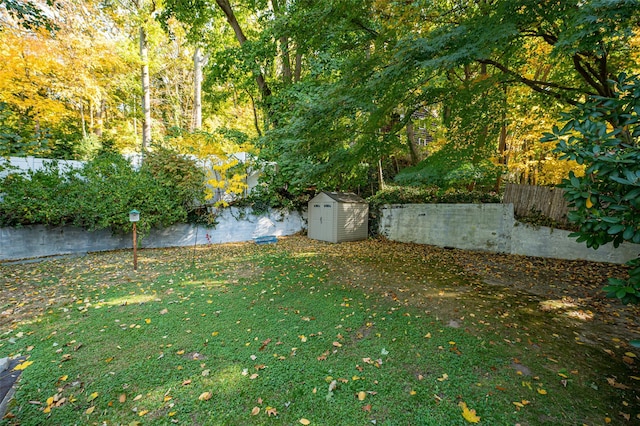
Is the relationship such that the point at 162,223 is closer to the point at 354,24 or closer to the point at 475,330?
the point at 354,24

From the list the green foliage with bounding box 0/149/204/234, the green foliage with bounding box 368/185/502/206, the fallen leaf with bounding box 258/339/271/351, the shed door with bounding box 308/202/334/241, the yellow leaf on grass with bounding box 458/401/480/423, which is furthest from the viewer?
the shed door with bounding box 308/202/334/241

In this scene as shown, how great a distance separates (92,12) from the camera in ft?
36.3

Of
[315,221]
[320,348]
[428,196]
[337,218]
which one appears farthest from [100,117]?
[320,348]

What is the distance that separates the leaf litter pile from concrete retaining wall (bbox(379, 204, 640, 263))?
581 mm

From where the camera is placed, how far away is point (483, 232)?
24.5ft

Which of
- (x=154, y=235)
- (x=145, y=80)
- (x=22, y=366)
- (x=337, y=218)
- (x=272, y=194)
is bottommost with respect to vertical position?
(x=22, y=366)

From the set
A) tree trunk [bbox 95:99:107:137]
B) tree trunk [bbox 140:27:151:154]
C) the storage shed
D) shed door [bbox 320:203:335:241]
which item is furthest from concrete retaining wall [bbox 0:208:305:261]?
tree trunk [bbox 95:99:107:137]

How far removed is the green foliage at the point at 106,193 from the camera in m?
6.48

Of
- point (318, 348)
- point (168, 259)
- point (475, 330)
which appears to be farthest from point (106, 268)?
point (475, 330)

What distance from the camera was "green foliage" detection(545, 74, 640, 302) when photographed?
1646 millimetres

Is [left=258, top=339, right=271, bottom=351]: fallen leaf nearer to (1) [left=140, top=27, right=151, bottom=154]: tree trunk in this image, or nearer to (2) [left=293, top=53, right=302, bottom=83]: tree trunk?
(2) [left=293, top=53, right=302, bottom=83]: tree trunk

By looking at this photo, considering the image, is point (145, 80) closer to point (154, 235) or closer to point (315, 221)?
point (154, 235)

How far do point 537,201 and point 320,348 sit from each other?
6.60 meters

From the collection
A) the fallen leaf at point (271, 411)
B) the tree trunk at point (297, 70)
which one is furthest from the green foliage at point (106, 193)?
the fallen leaf at point (271, 411)
